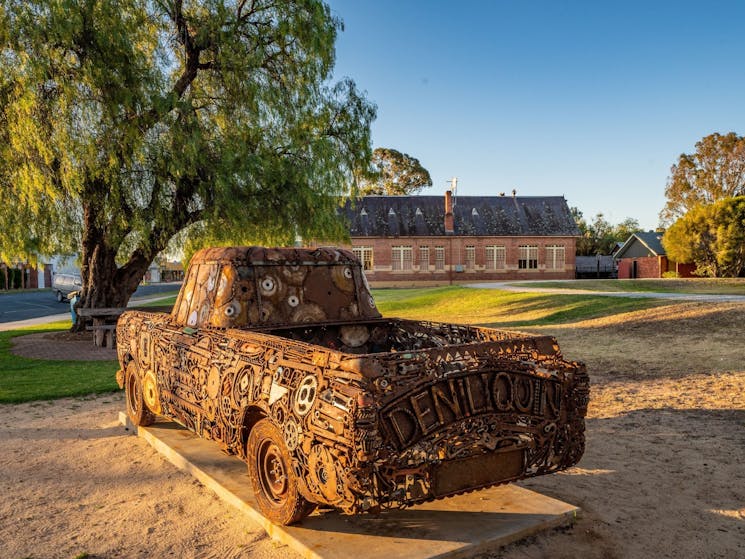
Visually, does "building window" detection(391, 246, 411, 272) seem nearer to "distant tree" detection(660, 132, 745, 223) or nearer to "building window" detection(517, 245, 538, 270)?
"building window" detection(517, 245, 538, 270)

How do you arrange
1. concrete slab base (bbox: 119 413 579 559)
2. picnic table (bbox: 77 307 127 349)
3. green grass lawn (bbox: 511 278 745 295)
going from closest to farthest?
1. concrete slab base (bbox: 119 413 579 559)
2. picnic table (bbox: 77 307 127 349)
3. green grass lawn (bbox: 511 278 745 295)

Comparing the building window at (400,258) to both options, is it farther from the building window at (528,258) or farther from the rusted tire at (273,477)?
the rusted tire at (273,477)

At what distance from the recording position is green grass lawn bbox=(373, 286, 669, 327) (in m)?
18.8

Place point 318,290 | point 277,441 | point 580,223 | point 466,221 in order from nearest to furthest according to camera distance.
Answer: point 277,441 → point 318,290 → point 466,221 → point 580,223

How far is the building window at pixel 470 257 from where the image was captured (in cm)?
4684

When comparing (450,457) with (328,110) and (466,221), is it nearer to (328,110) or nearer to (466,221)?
(328,110)

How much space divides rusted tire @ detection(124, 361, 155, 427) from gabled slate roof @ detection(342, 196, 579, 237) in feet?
130

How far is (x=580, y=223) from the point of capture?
3034 inches

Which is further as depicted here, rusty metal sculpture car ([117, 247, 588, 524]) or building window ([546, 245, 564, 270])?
building window ([546, 245, 564, 270])

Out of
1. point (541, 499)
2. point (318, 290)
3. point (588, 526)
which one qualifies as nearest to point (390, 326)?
point (318, 290)

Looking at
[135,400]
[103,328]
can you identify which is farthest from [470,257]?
[135,400]

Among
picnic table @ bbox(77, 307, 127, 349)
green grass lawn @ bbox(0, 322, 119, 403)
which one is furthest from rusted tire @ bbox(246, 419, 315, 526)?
picnic table @ bbox(77, 307, 127, 349)

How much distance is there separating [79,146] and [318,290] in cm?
1040

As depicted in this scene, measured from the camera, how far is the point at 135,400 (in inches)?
251
